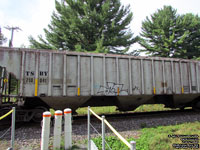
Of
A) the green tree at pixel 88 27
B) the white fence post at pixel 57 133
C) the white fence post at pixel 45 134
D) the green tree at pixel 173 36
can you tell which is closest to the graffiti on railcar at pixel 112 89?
the white fence post at pixel 57 133

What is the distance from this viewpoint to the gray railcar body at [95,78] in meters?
6.57

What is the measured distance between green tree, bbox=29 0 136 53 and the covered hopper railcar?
9.27 metres

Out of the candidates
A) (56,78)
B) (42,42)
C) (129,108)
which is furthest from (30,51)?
(42,42)

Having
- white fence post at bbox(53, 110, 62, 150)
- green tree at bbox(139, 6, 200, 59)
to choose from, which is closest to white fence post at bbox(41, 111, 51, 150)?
white fence post at bbox(53, 110, 62, 150)

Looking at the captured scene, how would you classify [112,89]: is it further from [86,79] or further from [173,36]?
[173,36]

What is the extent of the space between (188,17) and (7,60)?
2483 cm

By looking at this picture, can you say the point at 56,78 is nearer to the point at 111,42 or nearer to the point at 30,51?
the point at 30,51

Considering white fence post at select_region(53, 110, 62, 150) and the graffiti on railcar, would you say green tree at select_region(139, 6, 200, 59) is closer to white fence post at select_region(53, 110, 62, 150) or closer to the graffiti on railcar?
the graffiti on railcar

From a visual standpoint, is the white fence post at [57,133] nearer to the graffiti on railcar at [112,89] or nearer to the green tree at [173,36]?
the graffiti on railcar at [112,89]

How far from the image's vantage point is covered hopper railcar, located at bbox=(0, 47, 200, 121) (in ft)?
21.5

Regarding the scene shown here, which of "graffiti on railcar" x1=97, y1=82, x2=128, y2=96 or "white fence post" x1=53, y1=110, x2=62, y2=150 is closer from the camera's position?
"white fence post" x1=53, y1=110, x2=62, y2=150

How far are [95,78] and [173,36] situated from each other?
711 inches

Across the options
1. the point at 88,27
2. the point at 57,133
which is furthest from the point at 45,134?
the point at 88,27

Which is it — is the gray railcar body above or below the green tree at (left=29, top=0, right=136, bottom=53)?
below
